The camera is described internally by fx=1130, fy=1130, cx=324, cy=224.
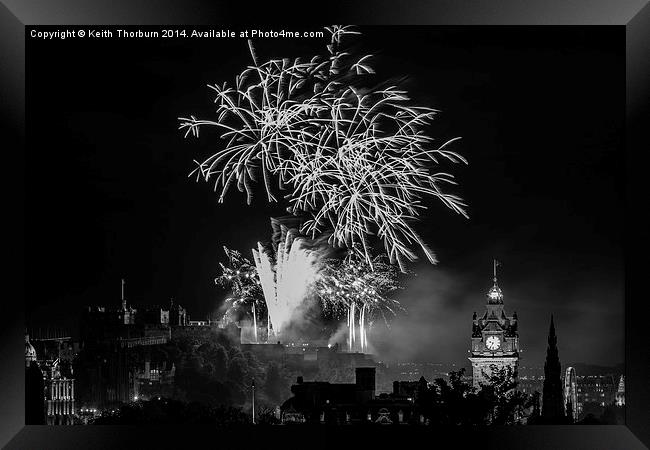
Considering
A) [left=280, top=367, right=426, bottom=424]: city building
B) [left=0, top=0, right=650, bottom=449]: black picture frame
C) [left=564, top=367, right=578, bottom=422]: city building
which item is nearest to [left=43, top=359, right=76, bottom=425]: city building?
[left=0, top=0, right=650, bottom=449]: black picture frame

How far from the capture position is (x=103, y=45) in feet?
38.2

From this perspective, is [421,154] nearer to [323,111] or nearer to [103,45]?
[323,111]

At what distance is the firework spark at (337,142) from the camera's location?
11.7 meters

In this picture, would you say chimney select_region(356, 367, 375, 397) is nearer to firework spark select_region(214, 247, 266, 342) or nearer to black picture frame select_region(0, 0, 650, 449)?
black picture frame select_region(0, 0, 650, 449)

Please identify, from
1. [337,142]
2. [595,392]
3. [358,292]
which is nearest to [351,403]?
[358,292]

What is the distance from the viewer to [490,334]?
457 inches

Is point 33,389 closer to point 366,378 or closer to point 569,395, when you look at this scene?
Result: point 366,378

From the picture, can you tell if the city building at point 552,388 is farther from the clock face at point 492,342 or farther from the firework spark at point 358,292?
the firework spark at point 358,292

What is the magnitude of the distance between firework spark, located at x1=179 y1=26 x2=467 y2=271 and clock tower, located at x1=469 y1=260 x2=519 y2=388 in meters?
0.80

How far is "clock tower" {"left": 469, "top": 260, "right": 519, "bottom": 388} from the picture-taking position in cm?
1162

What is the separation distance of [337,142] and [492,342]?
102 inches

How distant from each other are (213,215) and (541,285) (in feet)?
11.5
